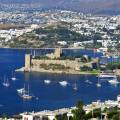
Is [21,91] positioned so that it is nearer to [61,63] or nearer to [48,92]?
[48,92]

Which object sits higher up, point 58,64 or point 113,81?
point 58,64

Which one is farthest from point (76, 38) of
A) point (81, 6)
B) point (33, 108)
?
point (81, 6)

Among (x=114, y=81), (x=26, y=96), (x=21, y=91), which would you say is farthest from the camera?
(x=114, y=81)

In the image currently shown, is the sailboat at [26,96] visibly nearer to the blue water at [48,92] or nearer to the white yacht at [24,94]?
the white yacht at [24,94]

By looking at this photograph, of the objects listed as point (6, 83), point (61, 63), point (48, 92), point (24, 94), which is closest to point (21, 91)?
point (24, 94)

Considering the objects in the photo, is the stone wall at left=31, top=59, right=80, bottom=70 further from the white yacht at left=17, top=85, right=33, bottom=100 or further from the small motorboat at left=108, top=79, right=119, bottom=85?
the white yacht at left=17, top=85, right=33, bottom=100

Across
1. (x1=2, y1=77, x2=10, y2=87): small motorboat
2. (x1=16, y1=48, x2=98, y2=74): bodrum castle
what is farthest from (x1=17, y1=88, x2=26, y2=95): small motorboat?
(x1=16, y1=48, x2=98, y2=74): bodrum castle

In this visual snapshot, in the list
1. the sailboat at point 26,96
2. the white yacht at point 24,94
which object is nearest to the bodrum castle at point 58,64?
the white yacht at point 24,94
